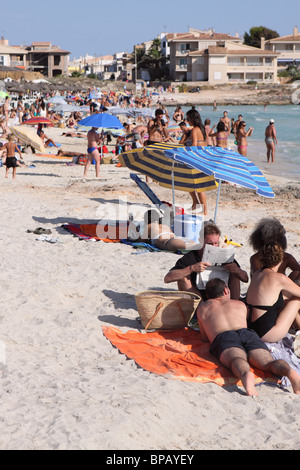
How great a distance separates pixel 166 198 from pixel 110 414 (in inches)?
327

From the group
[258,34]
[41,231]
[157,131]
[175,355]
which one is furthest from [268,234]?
[258,34]

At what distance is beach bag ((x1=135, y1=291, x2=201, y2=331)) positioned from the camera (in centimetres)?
512

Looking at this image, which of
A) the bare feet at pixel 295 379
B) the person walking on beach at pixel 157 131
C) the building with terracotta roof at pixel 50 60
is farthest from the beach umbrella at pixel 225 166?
the building with terracotta roof at pixel 50 60

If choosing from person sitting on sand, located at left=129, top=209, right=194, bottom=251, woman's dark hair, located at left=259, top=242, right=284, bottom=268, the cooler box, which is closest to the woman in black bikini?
woman's dark hair, located at left=259, top=242, right=284, bottom=268

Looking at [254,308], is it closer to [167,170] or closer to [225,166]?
[225,166]

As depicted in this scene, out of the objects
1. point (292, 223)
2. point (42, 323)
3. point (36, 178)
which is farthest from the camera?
point (36, 178)

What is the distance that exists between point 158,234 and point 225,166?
1904mm

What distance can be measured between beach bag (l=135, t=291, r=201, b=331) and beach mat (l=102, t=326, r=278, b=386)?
0.07 metres

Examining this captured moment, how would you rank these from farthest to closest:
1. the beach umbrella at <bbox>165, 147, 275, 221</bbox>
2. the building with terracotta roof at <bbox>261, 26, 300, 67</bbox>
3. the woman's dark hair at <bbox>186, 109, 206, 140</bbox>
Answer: the building with terracotta roof at <bbox>261, 26, 300, 67</bbox> → the woman's dark hair at <bbox>186, 109, 206, 140</bbox> → the beach umbrella at <bbox>165, 147, 275, 221</bbox>

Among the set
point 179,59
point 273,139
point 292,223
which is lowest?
point 292,223

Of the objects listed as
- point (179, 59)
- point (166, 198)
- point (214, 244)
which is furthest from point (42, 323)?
point (179, 59)

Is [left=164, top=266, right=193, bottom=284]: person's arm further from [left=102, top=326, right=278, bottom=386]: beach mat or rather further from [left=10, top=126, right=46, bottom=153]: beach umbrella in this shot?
[left=10, top=126, right=46, bottom=153]: beach umbrella
